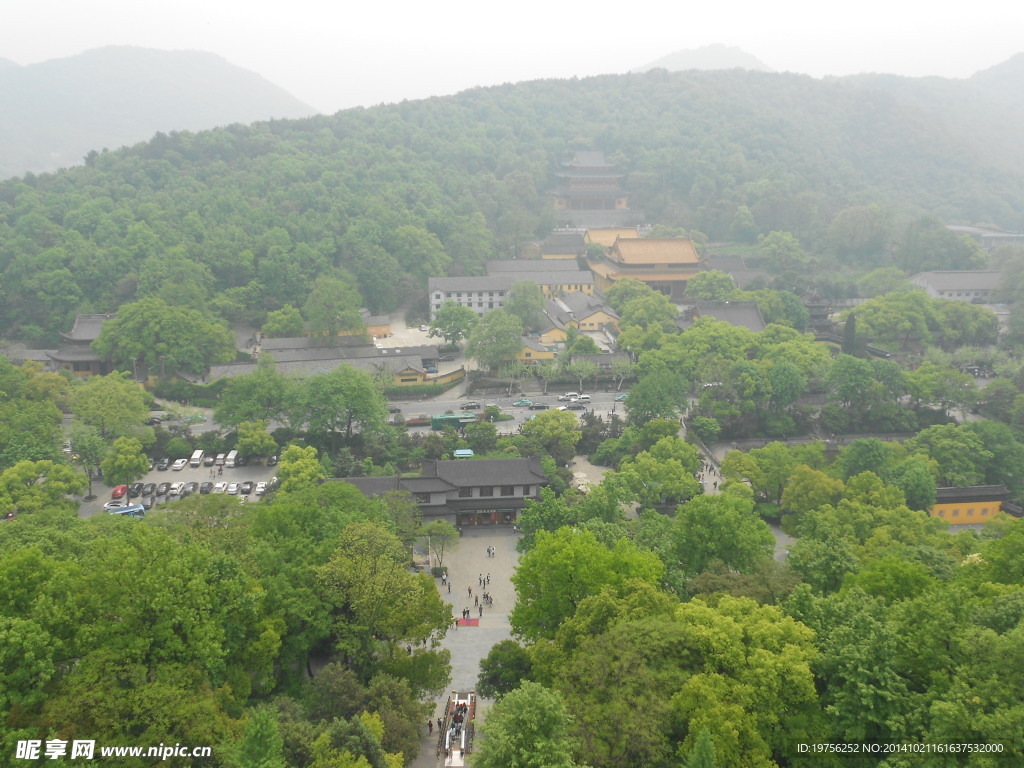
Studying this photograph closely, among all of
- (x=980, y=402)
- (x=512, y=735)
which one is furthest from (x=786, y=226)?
(x=512, y=735)

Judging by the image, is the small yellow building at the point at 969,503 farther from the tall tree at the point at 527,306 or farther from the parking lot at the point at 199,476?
the parking lot at the point at 199,476

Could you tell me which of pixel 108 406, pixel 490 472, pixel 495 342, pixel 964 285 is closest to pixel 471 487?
pixel 490 472

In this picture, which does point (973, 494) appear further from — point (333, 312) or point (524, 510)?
point (333, 312)

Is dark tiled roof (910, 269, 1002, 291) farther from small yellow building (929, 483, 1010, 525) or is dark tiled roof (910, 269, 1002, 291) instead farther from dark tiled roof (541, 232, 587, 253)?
small yellow building (929, 483, 1010, 525)

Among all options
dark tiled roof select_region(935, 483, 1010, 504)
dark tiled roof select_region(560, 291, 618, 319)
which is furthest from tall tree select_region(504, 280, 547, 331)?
dark tiled roof select_region(935, 483, 1010, 504)

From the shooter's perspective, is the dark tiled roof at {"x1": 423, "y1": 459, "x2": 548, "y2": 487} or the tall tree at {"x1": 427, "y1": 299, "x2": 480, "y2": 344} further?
the tall tree at {"x1": 427, "y1": 299, "x2": 480, "y2": 344}
